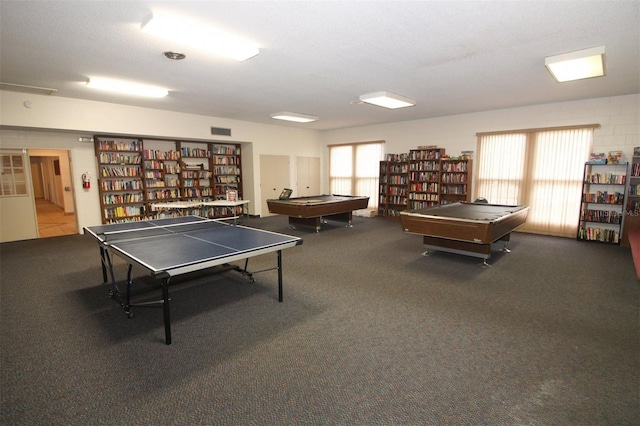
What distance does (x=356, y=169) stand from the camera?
34.3ft

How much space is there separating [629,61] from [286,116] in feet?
19.9

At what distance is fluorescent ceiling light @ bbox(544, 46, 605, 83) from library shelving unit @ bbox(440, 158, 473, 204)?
11.2 feet

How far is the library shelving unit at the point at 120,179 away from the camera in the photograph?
708 cm

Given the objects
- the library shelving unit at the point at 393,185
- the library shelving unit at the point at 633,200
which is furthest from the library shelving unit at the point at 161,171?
the library shelving unit at the point at 633,200

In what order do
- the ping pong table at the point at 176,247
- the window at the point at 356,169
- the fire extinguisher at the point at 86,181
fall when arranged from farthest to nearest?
the window at the point at 356,169, the fire extinguisher at the point at 86,181, the ping pong table at the point at 176,247

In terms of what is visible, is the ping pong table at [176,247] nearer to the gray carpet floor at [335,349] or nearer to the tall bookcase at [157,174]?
the gray carpet floor at [335,349]

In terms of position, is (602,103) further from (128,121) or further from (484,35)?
(128,121)

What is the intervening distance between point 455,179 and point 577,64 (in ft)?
13.6

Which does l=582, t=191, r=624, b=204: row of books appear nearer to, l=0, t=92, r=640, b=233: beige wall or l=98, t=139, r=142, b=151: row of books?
l=0, t=92, r=640, b=233: beige wall

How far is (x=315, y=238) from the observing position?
6.62m

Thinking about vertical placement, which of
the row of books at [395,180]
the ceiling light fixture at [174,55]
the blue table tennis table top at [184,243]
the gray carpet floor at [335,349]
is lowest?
the gray carpet floor at [335,349]

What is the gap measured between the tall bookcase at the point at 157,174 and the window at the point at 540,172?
7208mm

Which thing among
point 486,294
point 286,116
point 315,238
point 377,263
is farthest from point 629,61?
point 286,116

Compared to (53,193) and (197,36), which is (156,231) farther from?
(53,193)
